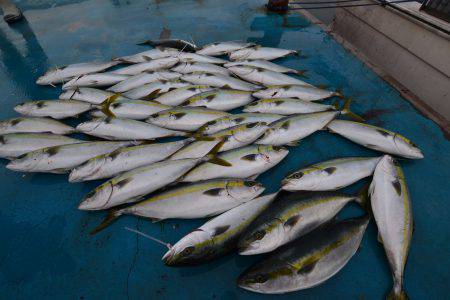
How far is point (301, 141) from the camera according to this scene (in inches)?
124

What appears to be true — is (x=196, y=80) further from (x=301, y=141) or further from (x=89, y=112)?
(x=301, y=141)

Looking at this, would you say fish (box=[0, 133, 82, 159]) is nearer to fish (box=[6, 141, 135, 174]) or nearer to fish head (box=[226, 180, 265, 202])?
fish (box=[6, 141, 135, 174])

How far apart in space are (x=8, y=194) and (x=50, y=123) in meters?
0.95

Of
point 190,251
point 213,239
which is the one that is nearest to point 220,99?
point 213,239

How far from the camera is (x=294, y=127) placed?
3002mm

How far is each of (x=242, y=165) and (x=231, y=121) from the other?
716 millimetres

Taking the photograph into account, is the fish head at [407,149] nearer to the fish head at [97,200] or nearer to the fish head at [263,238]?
the fish head at [263,238]

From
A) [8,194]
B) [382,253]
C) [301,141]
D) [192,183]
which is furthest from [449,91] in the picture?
[8,194]

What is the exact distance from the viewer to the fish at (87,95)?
11.8 ft

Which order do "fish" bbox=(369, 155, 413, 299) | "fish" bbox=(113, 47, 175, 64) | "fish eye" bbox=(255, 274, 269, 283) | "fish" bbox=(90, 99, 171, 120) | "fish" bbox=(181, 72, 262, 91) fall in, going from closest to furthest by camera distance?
1. "fish eye" bbox=(255, 274, 269, 283)
2. "fish" bbox=(369, 155, 413, 299)
3. "fish" bbox=(90, 99, 171, 120)
4. "fish" bbox=(181, 72, 262, 91)
5. "fish" bbox=(113, 47, 175, 64)

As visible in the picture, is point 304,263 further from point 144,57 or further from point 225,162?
point 144,57

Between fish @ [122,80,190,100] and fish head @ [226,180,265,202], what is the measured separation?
1999 millimetres

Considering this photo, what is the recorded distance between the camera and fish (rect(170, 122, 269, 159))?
280 centimetres

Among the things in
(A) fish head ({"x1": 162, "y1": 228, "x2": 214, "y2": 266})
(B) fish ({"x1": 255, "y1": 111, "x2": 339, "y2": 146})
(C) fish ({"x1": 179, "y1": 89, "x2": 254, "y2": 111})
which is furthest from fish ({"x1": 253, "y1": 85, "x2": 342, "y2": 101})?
(A) fish head ({"x1": 162, "y1": 228, "x2": 214, "y2": 266})
